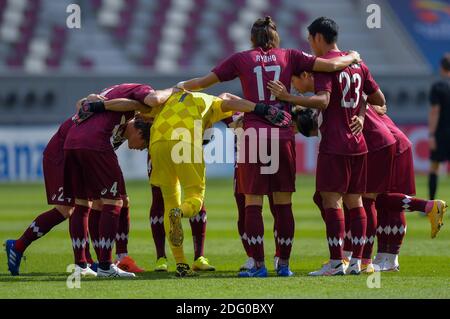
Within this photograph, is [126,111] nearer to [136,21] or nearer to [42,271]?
[42,271]

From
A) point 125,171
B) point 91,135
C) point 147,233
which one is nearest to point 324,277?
point 91,135

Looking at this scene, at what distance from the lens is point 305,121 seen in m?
9.35

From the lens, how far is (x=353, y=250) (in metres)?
8.88

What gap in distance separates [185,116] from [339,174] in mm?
1397

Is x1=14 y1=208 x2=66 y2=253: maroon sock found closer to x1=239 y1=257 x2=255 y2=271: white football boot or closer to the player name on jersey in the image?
x1=239 y1=257 x2=255 y2=271: white football boot

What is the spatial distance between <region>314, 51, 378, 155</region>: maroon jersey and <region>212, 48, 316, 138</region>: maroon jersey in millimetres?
207

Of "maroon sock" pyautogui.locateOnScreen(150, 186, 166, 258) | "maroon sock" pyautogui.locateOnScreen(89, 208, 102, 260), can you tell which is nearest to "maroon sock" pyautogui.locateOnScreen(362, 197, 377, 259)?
"maroon sock" pyautogui.locateOnScreen(150, 186, 166, 258)

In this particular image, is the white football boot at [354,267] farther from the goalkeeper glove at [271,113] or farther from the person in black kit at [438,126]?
the person in black kit at [438,126]

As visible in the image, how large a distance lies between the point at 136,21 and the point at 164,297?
84.3ft

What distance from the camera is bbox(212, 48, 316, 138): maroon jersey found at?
8.73 metres

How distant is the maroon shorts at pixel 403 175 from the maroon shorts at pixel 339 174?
0.87m

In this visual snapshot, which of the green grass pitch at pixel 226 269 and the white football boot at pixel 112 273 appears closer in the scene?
the green grass pitch at pixel 226 269

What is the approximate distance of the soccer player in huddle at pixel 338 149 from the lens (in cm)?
873

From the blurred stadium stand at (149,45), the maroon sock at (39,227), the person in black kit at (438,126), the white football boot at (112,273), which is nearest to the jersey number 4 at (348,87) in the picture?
the white football boot at (112,273)
